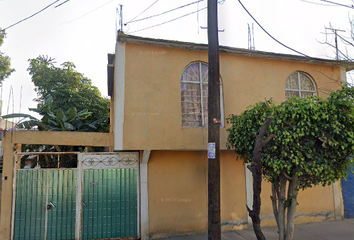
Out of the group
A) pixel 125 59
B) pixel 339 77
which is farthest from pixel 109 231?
pixel 339 77

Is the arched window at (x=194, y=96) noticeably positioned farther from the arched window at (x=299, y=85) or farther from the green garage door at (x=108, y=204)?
the arched window at (x=299, y=85)

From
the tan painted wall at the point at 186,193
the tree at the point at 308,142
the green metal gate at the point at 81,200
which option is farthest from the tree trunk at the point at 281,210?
the green metal gate at the point at 81,200

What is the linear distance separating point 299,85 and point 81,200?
7.69 metres

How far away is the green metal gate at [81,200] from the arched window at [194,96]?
2082 mm

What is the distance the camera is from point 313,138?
529 centimetres

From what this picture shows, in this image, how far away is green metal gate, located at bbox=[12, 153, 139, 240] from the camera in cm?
682

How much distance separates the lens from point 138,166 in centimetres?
753

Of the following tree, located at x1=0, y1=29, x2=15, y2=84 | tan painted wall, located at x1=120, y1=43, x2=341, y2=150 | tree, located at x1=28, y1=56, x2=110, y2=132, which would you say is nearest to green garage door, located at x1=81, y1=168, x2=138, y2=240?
tan painted wall, located at x1=120, y1=43, x2=341, y2=150

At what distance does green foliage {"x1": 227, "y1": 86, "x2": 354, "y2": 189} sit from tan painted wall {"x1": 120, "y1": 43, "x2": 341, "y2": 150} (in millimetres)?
2272

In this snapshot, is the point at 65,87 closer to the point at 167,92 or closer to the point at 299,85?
the point at 167,92

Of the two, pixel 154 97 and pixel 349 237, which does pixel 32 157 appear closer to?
pixel 154 97

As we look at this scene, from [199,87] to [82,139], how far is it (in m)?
3.66

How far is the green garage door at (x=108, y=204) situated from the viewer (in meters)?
7.07

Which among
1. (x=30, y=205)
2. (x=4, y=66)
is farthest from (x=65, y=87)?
(x=30, y=205)
